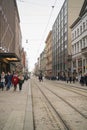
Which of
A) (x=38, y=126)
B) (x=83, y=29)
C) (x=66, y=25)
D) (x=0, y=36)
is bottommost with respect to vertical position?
(x=38, y=126)

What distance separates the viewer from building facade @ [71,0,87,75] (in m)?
62.3

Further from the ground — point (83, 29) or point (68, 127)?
point (83, 29)

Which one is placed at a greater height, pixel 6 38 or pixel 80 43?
pixel 80 43

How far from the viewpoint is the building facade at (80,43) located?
6228cm

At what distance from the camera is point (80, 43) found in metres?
68.2

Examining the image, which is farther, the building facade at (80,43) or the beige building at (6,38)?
the building facade at (80,43)

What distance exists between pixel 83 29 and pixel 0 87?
121 feet

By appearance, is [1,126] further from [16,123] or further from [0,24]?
[0,24]

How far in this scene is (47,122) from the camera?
1048 centimetres

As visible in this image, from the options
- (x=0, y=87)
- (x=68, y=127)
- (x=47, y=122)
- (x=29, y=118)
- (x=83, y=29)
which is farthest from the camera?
(x=83, y=29)

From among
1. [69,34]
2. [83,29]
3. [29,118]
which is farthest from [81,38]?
[29,118]

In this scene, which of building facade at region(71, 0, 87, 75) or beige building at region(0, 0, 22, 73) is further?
building facade at region(71, 0, 87, 75)

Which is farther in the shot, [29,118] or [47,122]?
[29,118]

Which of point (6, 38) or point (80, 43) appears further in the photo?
point (80, 43)
